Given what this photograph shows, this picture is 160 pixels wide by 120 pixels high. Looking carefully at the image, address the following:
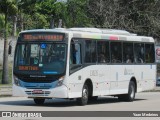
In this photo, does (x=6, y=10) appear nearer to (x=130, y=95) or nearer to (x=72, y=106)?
(x=130, y=95)

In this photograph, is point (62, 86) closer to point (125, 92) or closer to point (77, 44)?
point (77, 44)

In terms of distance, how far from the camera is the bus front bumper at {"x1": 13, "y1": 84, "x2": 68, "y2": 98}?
901 inches

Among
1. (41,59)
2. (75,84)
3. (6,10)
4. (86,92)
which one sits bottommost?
(86,92)

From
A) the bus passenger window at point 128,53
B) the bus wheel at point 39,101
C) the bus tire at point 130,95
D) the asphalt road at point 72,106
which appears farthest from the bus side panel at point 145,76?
the bus wheel at point 39,101

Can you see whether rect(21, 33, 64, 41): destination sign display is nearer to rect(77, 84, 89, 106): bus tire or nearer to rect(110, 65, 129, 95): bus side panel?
rect(77, 84, 89, 106): bus tire

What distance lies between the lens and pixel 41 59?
23297 millimetres

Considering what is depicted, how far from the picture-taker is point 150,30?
2295 inches

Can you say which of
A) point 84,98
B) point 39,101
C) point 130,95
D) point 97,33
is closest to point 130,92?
point 130,95

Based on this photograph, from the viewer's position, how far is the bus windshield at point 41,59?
2316cm

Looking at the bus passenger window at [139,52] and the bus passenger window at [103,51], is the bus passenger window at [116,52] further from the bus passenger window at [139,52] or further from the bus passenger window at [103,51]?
the bus passenger window at [139,52]

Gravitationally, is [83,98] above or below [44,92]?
below

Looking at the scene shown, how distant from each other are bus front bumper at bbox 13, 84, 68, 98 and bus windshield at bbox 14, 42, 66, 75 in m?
0.62

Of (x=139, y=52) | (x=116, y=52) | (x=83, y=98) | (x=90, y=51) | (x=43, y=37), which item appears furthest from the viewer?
(x=139, y=52)

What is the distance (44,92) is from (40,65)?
1041 millimetres
